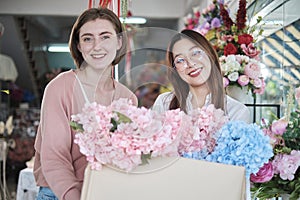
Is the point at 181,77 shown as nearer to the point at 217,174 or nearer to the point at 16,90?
the point at 217,174

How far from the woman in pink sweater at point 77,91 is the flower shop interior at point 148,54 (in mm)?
43

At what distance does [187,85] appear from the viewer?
1.28 meters

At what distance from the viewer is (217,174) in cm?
122

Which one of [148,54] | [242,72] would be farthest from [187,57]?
[242,72]

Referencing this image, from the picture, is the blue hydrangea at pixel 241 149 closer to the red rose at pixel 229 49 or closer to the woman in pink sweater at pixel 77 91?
the woman in pink sweater at pixel 77 91

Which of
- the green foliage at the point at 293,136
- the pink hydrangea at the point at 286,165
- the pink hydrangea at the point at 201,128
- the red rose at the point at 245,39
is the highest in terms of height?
the red rose at the point at 245,39

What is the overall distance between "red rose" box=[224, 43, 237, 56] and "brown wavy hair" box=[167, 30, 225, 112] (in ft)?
4.14

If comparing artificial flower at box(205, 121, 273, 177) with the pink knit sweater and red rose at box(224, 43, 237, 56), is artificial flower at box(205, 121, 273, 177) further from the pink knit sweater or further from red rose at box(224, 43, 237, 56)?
red rose at box(224, 43, 237, 56)

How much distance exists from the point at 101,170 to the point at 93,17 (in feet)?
1.40

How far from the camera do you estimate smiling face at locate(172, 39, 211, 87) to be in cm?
126

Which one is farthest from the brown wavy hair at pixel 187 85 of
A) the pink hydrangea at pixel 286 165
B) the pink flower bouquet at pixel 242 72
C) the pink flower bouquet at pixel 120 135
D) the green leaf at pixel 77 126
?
the pink flower bouquet at pixel 242 72

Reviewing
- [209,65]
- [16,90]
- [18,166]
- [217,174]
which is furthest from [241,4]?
[16,90]

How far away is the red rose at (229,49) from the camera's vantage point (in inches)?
110

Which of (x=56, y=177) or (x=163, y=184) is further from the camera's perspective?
(x=56, y=177)
